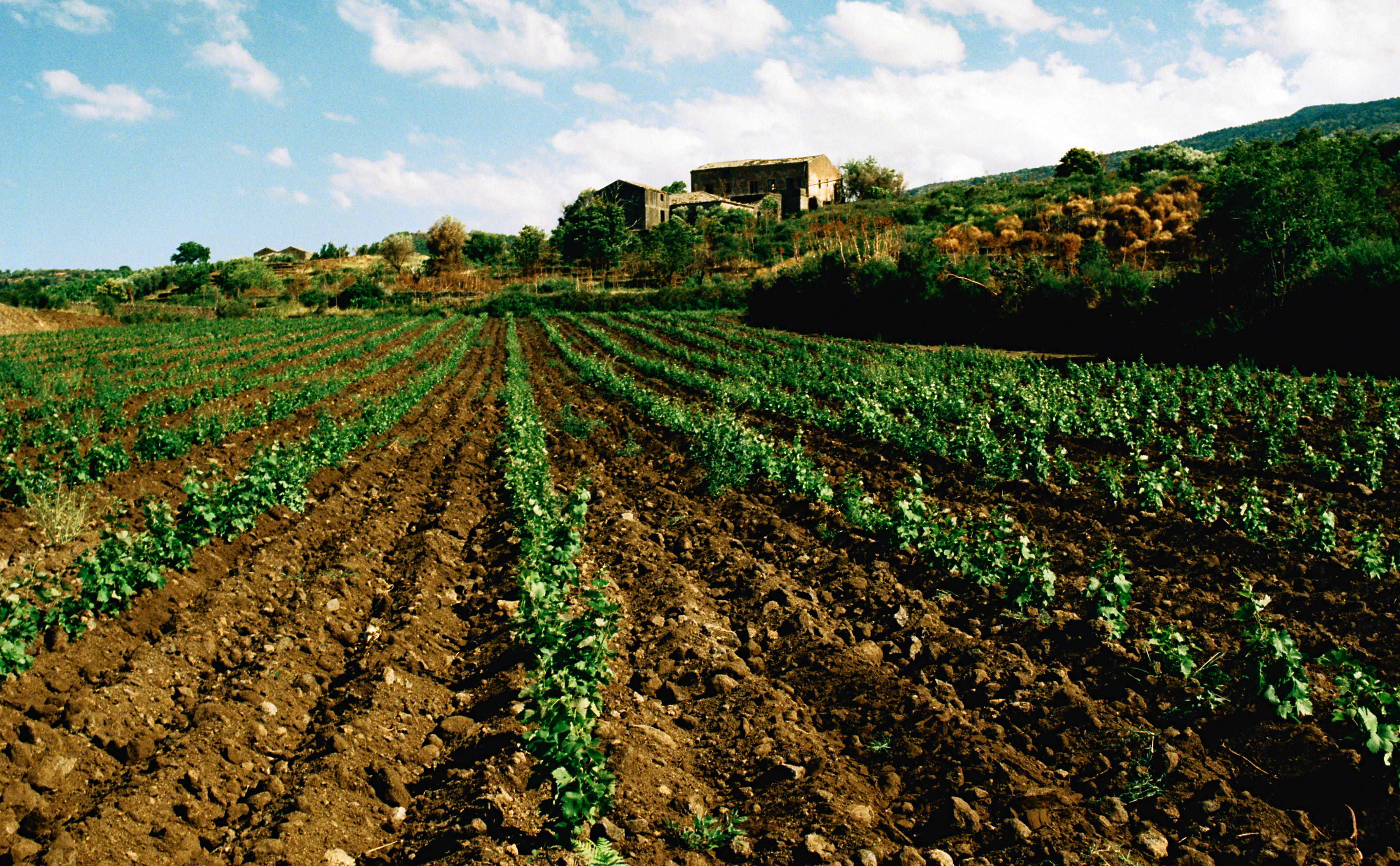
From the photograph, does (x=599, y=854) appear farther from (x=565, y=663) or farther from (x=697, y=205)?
(x=697, y=205)

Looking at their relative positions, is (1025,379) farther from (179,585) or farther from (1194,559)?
(179,585)

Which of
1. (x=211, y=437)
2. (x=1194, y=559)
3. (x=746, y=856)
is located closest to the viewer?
(x=746, y=856)

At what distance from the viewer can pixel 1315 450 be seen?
9977mm

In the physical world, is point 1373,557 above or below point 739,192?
below

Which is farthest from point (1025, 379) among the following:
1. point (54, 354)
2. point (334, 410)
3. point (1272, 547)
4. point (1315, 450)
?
point (54, 354)

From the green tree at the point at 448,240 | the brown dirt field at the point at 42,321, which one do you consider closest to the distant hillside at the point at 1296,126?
the green tree at the point at 448,240

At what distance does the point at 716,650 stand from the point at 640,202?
2854 inches

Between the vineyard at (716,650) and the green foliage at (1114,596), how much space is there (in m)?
0.04

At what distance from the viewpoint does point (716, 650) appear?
5.20m

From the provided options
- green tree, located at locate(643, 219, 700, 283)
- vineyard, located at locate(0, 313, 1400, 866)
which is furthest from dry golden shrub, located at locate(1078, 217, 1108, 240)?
vineyard, located at locate(0, 313, 1400, 866)

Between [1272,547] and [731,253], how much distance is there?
51.8m

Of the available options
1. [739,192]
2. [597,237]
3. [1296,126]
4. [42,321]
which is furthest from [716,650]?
[1296,126]

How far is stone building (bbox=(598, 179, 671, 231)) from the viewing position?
73.4m

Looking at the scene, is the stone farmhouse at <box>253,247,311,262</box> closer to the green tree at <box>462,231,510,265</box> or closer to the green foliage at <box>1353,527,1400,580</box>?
the green tree at <box>462,231,510,265</box>
